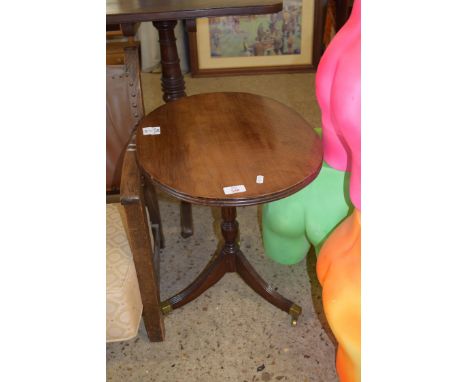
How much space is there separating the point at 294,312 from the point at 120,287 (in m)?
0.72

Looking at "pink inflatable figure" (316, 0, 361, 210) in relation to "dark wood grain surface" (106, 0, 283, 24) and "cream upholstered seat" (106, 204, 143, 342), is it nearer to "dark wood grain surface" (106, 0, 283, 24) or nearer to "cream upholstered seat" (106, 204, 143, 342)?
"dark wood grain surface" (106, 0, 283, 24)

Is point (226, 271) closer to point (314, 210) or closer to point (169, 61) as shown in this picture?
point (314, 210)

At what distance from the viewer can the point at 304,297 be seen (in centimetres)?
195

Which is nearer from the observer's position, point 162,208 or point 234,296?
point 234,296

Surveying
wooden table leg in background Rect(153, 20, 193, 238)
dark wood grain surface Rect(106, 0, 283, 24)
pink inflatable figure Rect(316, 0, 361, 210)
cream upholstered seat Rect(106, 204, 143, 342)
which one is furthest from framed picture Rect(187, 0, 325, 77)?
cream upholstered seat Rect(106, 204, 143, 342)

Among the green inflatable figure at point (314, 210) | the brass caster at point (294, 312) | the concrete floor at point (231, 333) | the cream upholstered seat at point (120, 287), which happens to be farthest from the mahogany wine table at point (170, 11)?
the brass caster at point (294, 312)

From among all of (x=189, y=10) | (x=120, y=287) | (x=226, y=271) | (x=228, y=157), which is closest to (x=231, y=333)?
(x=226, y=271)

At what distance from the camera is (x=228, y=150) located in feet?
4.73

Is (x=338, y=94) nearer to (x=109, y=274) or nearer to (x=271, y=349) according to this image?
(x=109, y=274)

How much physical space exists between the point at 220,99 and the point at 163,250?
0.84 meters

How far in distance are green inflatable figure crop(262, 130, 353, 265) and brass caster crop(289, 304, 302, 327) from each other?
249mm

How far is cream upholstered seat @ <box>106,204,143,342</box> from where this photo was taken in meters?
1.47

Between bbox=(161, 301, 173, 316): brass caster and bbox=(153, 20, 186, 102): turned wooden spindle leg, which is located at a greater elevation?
bbox=(153, 20, 186, 102): turned wooden spindle leg
